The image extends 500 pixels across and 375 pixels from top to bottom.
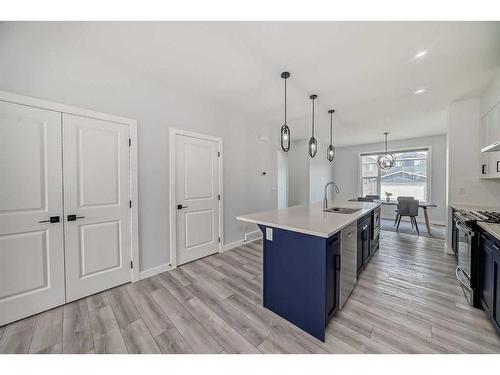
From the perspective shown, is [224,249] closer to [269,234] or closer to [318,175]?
[269,234]

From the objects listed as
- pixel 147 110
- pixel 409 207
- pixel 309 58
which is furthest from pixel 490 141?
pixel 147 110

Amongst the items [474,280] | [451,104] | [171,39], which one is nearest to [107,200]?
[171,39]

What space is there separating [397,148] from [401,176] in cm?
92

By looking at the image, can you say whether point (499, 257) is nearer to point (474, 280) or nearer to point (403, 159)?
point (474, 280)

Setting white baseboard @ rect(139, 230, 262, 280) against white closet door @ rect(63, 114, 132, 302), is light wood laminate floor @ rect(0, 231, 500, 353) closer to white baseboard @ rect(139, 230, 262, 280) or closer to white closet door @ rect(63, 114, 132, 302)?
white baseboard @ rect(139, 230, 262, 280)

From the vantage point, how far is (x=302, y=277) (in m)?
1.59

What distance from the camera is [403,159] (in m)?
6.12

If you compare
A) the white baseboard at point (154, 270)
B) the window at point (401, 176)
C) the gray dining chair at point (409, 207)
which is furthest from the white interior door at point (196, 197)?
the window at point (401, 176)

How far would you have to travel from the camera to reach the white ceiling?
5.55 ft

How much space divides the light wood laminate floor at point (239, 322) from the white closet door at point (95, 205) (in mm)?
264

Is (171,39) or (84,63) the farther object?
(84,63)
